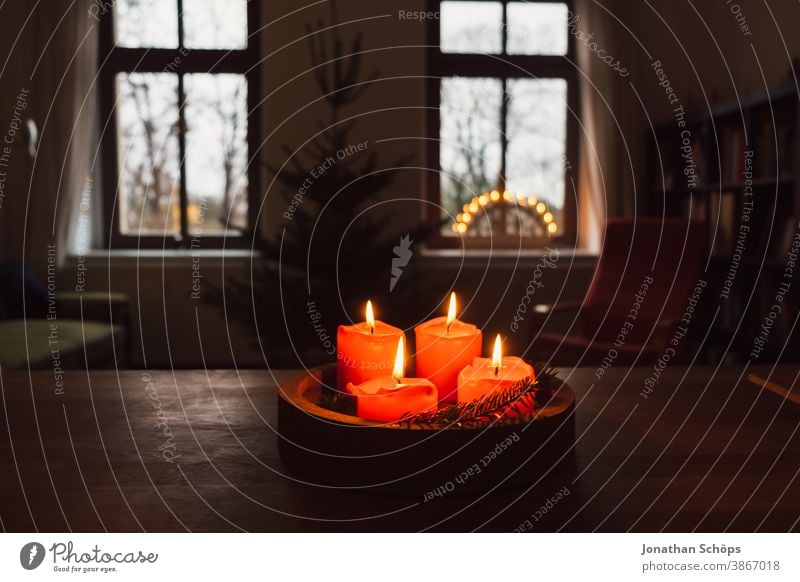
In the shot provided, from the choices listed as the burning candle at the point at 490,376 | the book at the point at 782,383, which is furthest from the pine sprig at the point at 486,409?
the book at the point at 782,383

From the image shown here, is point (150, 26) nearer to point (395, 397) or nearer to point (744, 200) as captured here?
point (744, 200)

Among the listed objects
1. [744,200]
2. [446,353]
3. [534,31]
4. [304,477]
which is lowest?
[304,477]

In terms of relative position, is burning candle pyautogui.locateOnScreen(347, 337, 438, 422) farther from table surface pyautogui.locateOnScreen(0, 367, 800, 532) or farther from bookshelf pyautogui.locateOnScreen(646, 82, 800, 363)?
bookshelf pyautogui.locateOnScreen(646, 82, 800, 363)

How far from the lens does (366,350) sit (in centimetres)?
73

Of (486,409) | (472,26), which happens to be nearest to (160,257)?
(472,26)

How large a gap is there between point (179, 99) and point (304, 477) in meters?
3.96

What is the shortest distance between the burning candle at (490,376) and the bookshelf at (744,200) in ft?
7.12

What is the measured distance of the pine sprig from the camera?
0.62 m

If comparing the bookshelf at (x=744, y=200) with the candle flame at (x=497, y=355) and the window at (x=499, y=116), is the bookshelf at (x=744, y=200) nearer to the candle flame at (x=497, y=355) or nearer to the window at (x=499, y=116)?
the window at (x=499, y=116)

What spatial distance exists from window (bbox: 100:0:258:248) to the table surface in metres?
3.37

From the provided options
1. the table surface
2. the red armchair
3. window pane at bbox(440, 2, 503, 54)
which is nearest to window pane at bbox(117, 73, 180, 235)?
window pane at bbox(440, 2, 503, 54)

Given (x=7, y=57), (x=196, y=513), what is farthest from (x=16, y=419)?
(x=7, y=57)

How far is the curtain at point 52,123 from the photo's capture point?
3.95 metres

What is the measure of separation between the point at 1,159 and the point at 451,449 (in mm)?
3993
